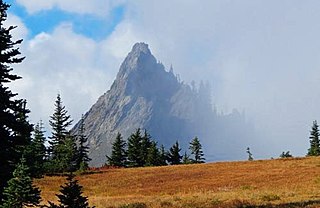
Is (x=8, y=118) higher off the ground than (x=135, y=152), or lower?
lower

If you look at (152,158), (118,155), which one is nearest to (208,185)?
(152,158)

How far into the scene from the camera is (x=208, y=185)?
139 feet

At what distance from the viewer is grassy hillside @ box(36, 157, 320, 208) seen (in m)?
27.0

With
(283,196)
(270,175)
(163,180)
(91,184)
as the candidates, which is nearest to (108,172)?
(91,184)

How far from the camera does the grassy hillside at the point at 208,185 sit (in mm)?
27047

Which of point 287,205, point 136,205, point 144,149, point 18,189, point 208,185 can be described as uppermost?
point 144,149

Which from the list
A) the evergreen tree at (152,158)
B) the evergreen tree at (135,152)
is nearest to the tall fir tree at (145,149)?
the evergreen tree at (135,152)

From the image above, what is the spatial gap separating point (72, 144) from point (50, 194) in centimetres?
2388

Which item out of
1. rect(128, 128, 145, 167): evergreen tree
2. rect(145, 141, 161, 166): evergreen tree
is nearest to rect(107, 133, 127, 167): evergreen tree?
rect(128, 128, 145, 167): evergreen tree

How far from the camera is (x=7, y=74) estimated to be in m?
21.5

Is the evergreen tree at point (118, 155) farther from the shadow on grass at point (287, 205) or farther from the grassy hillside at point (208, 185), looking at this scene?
the shadow on grass at point (287, 205)

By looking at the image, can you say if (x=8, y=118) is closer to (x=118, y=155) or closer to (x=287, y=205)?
(x=287, y=205)

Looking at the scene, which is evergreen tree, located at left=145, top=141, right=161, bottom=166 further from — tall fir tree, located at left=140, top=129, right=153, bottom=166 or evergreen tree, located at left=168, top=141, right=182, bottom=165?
evergreen tree, located at left=168, top=141, right=182, bottom=165

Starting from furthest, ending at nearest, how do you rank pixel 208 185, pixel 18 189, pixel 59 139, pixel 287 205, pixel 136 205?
pixel 59 139 < pixel 208 185 < pixel 136 205 < pixel 287 205 < pixel 18 189
